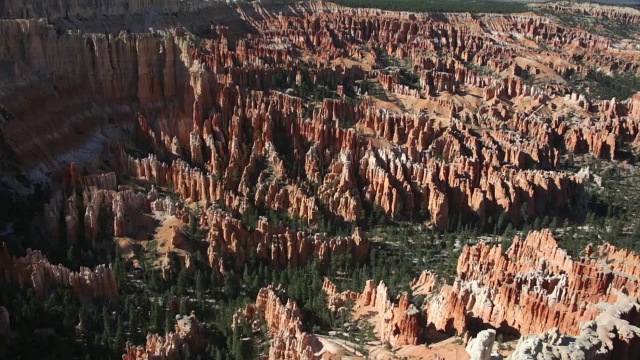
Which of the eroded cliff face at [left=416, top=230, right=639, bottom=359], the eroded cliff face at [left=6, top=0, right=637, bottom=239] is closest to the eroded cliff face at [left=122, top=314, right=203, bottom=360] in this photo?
the eroded cliff face at [left=416, top=230, right=639, bottom=359]

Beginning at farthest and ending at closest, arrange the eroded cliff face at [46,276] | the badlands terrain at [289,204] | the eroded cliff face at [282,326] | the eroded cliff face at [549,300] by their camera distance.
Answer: the eroded cliff face at [46,276] → the badlands terrain at [289,204] → the eroded cliff face at [282,326] → the eroded cliff face at [549,300]

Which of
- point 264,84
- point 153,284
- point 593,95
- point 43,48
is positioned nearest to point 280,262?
point 153,284

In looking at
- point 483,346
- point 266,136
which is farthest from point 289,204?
point 483,346

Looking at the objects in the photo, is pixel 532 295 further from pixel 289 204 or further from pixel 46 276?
pixel 46 276

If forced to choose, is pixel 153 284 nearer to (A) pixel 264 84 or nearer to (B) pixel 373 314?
(B) pixel 373 314

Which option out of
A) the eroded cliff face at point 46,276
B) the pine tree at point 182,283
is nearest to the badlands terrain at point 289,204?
the eroded cliff face at point 46,276

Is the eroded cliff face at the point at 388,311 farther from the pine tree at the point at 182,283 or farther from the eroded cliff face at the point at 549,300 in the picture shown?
the pine tree at the point at 182,283
